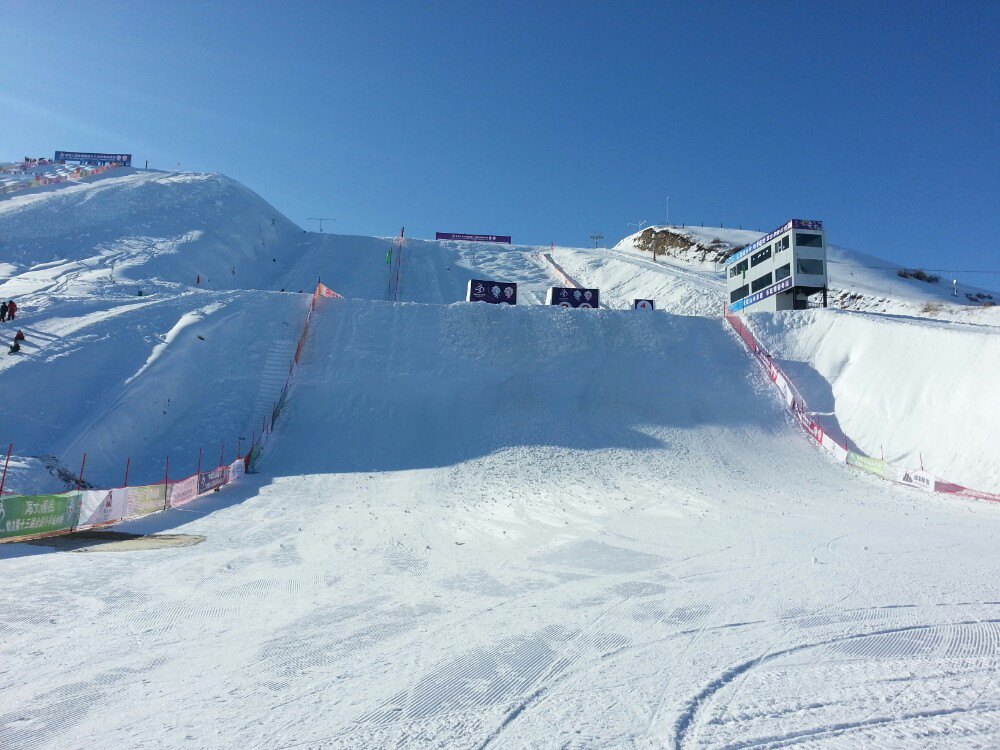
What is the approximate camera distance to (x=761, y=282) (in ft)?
124

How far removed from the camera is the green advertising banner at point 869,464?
18.3m

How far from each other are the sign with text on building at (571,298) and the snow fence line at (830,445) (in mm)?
9379

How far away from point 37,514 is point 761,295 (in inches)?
1452

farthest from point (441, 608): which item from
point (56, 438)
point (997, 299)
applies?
point (997, 299)

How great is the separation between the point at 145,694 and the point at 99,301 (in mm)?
28136

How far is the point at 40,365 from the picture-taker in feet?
68.9

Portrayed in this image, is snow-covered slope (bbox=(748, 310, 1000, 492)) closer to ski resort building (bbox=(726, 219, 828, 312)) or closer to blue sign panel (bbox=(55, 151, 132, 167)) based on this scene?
ski resort building (bbox=(726, 219, 828, 312))

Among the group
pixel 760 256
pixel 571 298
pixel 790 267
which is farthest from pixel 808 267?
pixel 571 298

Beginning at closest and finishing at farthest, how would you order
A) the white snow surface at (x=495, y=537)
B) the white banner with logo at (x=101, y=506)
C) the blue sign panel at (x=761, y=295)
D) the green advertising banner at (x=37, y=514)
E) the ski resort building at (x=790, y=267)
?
the white snow surface at (x=495, y=537)
the green advertising banner at (x=37, y=514)
the white banner with logo at (x=101, y=506)
the ski resort building at (x=790, y=267)
the blue sign panel at (x=761, y=295)

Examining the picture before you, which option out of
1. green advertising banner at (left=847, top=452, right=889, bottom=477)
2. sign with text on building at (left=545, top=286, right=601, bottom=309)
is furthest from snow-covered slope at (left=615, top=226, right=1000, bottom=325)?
sign with text on building at (left=545, top=286, right=601, bottom=309)

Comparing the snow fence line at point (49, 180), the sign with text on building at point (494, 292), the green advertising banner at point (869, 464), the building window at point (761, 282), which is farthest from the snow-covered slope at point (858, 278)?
the snow fence line at point (49, 180)

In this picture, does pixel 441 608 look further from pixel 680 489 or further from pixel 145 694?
pixel 680 489

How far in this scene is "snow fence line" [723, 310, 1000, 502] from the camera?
1587 cm

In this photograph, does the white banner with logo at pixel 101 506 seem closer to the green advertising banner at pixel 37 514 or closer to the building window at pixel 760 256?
the green advertising banner at pixel 37 514
